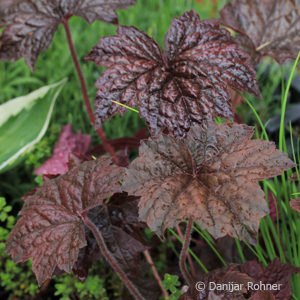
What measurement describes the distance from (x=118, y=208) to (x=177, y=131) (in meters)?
0.22

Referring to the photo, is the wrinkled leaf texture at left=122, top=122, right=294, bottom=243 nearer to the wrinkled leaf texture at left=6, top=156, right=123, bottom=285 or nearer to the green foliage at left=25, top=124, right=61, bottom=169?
the wrinkled leaf texture at left=6, top=156, right=123, bottom=285

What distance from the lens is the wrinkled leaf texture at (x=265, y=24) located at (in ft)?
2.96

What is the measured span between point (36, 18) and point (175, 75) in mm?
393

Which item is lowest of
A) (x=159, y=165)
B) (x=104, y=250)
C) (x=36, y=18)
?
(x=104, y=250)

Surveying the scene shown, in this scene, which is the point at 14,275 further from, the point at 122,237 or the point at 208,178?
the point at 208,178

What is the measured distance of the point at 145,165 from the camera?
589 mm

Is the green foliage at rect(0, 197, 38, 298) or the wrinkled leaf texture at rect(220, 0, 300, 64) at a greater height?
the wrinkled leaf texture at rect(220, 0, 300, 64)

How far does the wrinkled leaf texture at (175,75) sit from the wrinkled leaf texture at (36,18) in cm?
17

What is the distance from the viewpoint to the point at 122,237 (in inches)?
29.7

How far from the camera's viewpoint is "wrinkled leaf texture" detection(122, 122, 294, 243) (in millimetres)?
522

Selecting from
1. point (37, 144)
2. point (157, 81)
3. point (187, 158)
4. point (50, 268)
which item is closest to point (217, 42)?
point (157, 81)

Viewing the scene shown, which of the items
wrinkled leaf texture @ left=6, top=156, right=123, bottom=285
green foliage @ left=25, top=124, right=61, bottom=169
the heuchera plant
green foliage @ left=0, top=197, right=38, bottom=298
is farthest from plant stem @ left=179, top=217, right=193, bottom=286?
green foliage @ left=25, top=124, right=61, bottom=169

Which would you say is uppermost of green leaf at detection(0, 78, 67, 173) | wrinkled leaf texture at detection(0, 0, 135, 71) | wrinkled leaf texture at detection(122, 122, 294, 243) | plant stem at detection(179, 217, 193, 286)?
wrinkled leaf texture at detection(0, 0, 135, 71)

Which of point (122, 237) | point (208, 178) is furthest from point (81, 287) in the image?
point (208, 178)
